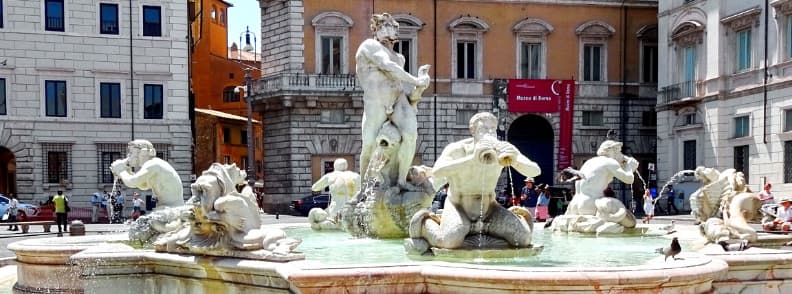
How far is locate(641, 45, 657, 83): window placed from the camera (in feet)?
130

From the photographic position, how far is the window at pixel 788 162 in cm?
2872

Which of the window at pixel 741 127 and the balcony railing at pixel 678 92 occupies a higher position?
the balcony railing at pixel 678 92

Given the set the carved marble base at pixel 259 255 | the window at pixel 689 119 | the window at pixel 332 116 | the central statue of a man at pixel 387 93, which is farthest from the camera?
the window at pixel 332 116

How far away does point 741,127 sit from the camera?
31578mm

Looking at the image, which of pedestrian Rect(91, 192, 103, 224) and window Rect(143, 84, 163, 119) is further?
window Rect(143, 84, 163, 119)

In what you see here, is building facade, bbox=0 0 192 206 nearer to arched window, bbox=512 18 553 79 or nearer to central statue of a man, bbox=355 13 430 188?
arched window, bbox=512 18 553 79

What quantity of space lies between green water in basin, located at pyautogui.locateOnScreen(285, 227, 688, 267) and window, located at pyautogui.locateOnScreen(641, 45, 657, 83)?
99.0 feet

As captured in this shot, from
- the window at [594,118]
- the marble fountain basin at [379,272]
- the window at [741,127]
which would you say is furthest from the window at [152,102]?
the marble fountain basin at [379,272]

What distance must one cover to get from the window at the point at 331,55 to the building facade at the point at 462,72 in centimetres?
4

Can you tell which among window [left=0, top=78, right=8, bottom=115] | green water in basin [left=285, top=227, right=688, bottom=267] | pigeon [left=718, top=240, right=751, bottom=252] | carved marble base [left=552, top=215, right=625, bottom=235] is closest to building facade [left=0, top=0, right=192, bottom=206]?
window [left=0, top=78, right=8, bottom=115]

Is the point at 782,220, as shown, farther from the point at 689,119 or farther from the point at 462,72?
the point at 462,72

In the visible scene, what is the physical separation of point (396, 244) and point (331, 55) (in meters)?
28.3

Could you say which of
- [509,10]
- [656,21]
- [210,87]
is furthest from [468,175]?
[210,87]

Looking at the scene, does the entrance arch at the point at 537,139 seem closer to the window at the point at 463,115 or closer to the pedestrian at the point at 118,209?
the window at the point at 463,115
